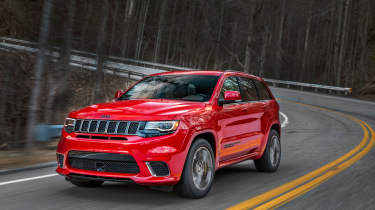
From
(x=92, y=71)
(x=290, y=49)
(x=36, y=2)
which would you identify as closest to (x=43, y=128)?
(x=36, y=2)

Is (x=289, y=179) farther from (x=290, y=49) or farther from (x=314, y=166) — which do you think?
(x=290, y=49)

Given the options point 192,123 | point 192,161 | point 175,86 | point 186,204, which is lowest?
point 186,204

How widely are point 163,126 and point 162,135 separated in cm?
12

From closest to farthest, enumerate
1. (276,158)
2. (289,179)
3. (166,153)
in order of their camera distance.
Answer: (166,153)
(289,179)
(276,158)

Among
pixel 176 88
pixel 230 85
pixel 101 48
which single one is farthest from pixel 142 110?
pixel 101 48

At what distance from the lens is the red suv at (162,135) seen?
570 centimetres

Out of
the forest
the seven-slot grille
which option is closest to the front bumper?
the seven-slot grille

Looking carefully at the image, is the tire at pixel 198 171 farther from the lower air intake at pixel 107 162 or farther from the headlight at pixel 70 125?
the headlight at pixel 70 125

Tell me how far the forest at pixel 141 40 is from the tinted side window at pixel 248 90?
13.7 feet

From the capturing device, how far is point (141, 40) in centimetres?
5628

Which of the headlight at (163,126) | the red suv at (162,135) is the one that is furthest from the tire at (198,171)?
the headlight at (163,126)

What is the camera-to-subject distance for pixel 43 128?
1041 cm

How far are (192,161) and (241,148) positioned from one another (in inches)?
65.5

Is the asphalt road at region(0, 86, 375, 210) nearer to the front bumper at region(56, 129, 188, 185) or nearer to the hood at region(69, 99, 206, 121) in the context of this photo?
the front bumper at region(56, 129, 188, 185)
